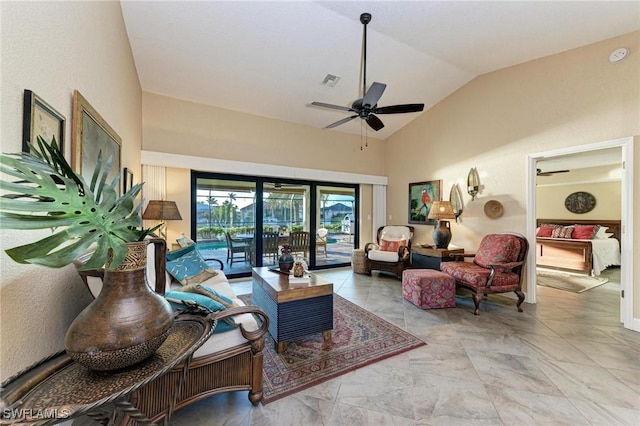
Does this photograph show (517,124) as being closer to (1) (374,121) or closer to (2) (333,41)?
(1) (374,121)

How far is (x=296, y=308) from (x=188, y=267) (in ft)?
4.93

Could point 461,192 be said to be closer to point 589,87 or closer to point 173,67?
point 589,87

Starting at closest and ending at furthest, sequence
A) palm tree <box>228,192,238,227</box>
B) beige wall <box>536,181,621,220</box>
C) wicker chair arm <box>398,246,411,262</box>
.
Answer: palm tree <box>228,192,238,227</box> < wicker chair arm <box>398,246,411,262</box> < beige wall <box>536,181,621,220</box>

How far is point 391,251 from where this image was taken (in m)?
5.27

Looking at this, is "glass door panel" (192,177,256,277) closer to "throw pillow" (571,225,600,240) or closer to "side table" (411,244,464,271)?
"side table" (411,244,464,271)

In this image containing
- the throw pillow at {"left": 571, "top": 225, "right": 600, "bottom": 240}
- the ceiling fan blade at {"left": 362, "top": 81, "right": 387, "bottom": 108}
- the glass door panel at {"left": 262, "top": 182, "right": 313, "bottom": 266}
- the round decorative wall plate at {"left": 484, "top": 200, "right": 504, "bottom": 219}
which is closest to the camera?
the ceiling fan blade at {"left": 362, "top": 81, "right": 387, "bottom": 108}

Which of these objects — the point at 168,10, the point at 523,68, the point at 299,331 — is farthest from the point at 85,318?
the point at 523,68

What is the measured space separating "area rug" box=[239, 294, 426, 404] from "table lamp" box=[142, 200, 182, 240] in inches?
94.2

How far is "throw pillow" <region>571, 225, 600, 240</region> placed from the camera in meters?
5.66

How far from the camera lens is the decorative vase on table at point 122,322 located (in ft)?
2.79

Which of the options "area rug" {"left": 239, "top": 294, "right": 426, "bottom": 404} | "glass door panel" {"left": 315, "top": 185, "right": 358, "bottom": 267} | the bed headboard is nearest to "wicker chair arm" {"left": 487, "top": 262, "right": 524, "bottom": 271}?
"area rug" {"left": 239, "top": 294, "right": 426, "bottom": 404}

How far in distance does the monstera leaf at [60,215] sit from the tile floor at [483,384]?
1.43m

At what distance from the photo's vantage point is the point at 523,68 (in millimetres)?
3779

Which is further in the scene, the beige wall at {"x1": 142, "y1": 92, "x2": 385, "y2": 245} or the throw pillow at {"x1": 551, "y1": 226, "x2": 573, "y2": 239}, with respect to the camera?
the throw pillow at {"x1": 551, "y1": 226, "x2": 573, "y2": 239}
